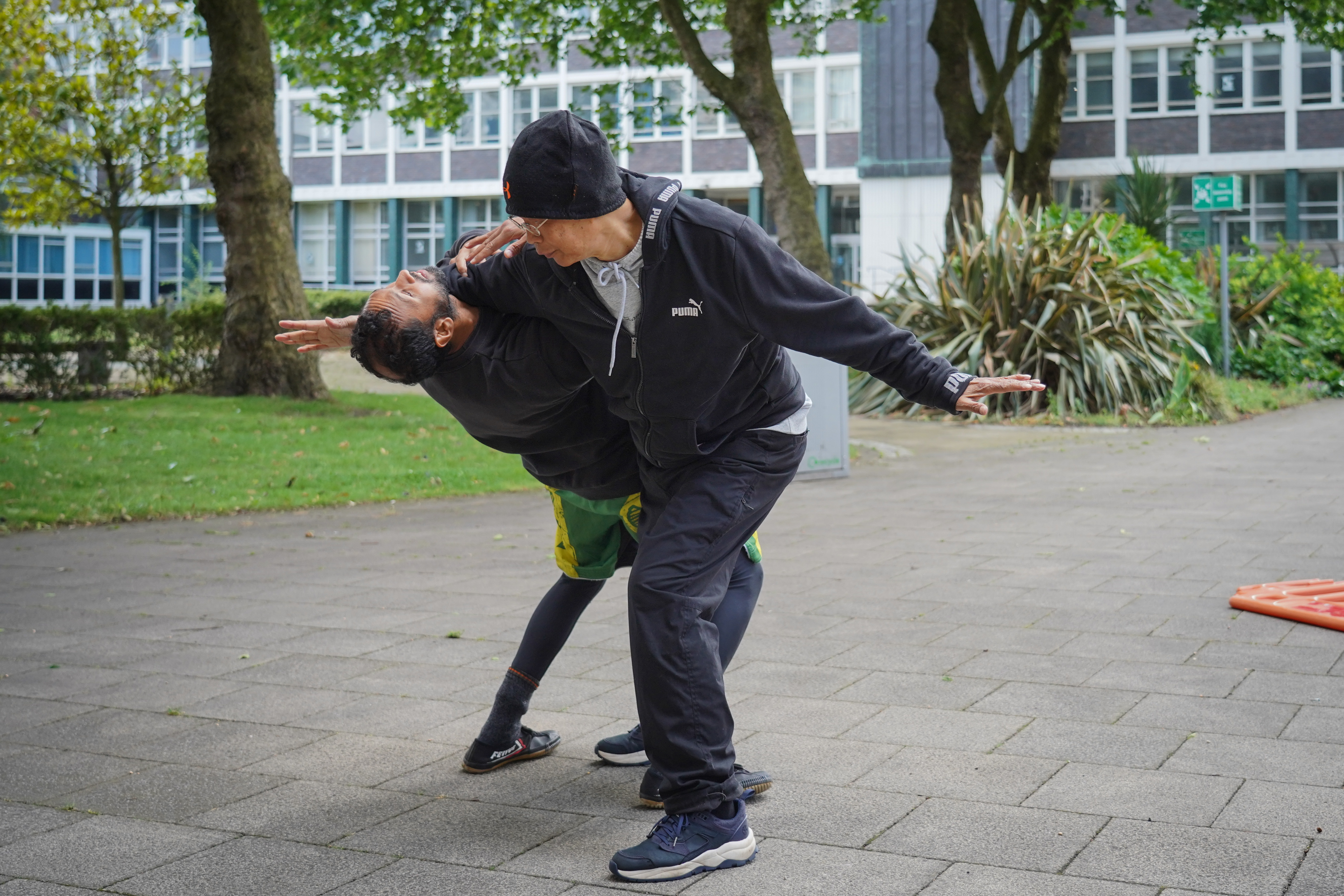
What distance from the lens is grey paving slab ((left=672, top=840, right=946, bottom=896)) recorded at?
2900 mm

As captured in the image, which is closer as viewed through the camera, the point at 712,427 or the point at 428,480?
the point at 712,427

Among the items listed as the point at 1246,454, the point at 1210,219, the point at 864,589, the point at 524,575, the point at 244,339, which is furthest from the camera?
the point at 1210,219

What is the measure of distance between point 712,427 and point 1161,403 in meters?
13.2

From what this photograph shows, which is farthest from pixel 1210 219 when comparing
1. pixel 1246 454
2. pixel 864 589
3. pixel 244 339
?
pixel 864 589

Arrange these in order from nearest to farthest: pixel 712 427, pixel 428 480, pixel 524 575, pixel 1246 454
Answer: pixel 712 427, pixel 524 575, pixel 428 480, pixel 1246 454

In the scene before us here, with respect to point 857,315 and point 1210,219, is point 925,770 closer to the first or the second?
point 857,315

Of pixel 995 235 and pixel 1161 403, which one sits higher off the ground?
pixel 995 235

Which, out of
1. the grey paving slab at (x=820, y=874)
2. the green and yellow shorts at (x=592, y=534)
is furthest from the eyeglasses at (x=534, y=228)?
the grey paving slab at (x=820, y=874)

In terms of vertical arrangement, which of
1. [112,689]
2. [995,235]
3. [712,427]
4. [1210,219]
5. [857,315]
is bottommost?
A: [112,689]

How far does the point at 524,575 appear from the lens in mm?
6863

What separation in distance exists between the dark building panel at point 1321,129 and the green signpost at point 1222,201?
64.7 ft

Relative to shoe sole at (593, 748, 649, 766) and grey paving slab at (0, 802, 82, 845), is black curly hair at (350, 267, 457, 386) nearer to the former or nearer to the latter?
shoe sole at (593, 748, 649, 766)

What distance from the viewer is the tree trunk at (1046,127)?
1991cm

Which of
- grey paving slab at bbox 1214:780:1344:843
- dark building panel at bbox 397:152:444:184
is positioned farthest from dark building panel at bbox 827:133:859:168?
grey paving slab at bbox 1214:780:1344:843
